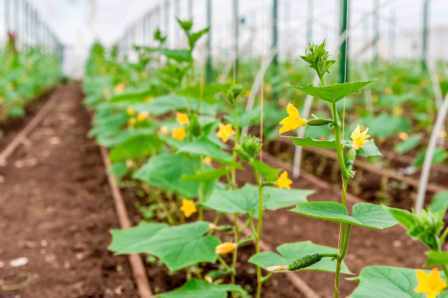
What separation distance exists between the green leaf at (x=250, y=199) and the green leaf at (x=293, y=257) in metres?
0.19

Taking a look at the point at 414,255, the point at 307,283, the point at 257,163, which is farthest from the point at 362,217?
the point at 414,255

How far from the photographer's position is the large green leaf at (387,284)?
1117 millimetres

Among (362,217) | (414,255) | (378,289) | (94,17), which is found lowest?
(414,255)

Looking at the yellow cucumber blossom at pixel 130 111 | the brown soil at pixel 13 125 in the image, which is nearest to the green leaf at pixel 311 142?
the yellow cucumber blossom at pixel 130 111

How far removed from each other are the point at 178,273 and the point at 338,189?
72.1 inches

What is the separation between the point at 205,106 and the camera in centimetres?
249

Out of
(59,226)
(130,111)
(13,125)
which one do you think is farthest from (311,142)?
(13,125)

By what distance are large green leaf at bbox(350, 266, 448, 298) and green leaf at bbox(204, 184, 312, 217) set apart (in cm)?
46

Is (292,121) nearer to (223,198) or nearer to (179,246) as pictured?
(223,198)

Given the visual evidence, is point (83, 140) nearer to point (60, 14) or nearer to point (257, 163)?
point (257, 163)

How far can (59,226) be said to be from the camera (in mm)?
3254

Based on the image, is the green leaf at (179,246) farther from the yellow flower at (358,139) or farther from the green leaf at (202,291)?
the yellow flower at (358,139)

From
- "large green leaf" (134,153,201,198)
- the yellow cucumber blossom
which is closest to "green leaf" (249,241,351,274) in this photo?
"large green leaf" (134,153,201,198)

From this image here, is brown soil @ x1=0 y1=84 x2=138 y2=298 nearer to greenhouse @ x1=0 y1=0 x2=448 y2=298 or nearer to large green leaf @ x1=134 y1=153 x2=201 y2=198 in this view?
greenhouse @ x1=0 y1=0 x2=448 y2=298
